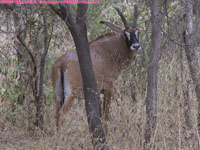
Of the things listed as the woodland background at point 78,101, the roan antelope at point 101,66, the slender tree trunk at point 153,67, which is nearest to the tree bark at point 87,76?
the woodland background at point 78,101

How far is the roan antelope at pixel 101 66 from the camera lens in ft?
17.0

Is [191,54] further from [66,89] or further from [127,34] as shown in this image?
[127,34]

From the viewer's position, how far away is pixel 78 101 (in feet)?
17.7

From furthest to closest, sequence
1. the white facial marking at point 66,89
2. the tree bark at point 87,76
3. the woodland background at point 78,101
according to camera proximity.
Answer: the white facial marking at point 66,89
the woodland background at point 78,101
the tree bark at point 87,76

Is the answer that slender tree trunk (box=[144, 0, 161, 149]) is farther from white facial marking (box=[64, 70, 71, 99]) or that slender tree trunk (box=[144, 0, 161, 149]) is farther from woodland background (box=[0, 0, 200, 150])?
white facial marking (box=[64, 70, 71, 99])

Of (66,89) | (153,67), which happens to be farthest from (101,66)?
(153,67)

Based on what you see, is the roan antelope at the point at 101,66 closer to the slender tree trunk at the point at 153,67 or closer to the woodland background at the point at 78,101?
the woodland background at the point at 78,101

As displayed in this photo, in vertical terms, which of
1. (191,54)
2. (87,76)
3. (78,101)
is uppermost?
(191,54)

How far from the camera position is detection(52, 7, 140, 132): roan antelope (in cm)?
517

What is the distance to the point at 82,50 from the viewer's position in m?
3.80

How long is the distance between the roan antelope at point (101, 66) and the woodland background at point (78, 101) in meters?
0.17

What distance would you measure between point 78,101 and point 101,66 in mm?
746

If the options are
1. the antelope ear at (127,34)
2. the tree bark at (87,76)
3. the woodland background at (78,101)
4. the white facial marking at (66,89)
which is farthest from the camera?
the antelope ear at (127,34)

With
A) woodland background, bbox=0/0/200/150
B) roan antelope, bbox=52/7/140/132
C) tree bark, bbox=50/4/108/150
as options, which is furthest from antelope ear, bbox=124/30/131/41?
tree bark, bbox=50/4/108/150
